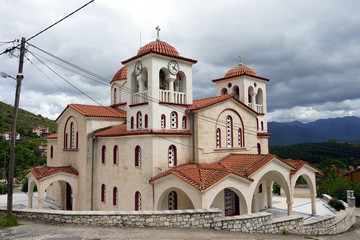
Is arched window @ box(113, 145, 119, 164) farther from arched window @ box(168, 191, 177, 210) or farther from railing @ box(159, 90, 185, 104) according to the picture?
railing @ box(159, 90, 185, 104)

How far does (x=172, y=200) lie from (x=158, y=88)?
6694 millimetres

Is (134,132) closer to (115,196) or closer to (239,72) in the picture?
(115,196)

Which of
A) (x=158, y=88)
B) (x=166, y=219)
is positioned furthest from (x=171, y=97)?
(x=166, y=219)

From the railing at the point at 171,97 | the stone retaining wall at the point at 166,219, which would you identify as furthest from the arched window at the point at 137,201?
the railing at the point at 171,97

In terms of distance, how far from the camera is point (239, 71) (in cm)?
2172

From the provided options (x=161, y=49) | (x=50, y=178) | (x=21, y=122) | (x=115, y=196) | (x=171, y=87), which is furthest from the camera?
(x=21, y=122)

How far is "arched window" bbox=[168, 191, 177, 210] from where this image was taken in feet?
51.6

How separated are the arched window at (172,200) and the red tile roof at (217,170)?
1601mm

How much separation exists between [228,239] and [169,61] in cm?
1091

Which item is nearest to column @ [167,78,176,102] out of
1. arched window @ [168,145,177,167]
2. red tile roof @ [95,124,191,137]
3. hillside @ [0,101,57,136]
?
red tile roof @ [95,124,191,137]

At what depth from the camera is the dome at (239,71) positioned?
2158 cm

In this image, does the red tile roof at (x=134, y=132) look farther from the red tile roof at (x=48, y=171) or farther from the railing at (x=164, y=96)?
the red tile roof at (x=48, y=171)

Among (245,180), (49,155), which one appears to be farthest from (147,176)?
(49,155)

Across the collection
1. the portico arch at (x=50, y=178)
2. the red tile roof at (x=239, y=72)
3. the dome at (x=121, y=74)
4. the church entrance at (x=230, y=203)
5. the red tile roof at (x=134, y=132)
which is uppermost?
the dome at (x=121, y=74)
